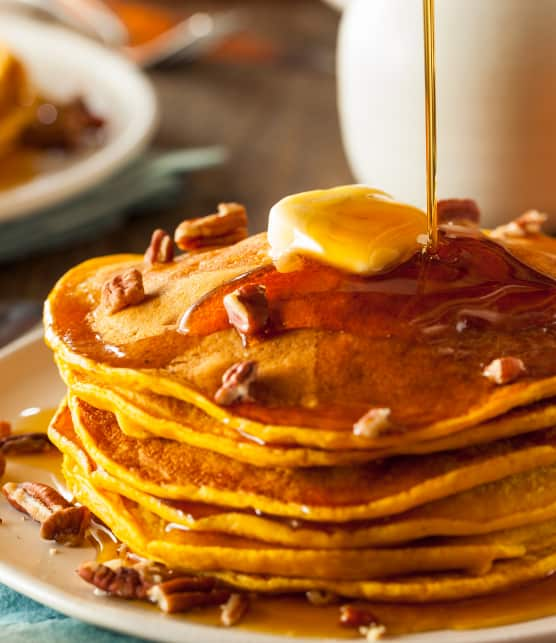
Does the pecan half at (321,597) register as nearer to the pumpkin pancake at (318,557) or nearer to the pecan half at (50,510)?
the pumpkin pancake at (318,557)

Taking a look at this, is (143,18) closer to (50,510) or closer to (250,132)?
(250,132)

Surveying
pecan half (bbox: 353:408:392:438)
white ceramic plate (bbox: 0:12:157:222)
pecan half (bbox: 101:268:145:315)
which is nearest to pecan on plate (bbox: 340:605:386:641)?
pecan half (bbox: 353:408:392:438)

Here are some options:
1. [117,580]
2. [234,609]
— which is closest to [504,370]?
[234,609]

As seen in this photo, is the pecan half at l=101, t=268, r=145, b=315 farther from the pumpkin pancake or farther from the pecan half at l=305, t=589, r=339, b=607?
the pecan half at l=305, t=589, r=339, b=607

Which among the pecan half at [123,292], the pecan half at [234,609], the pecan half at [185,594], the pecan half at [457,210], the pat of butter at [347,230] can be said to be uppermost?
the pat of butter at [347,230]

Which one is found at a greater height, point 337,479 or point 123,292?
point 123,292

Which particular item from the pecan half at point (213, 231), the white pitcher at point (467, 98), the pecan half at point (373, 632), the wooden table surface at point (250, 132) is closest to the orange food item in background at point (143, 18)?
the wooden table surface at point (250, 132)
